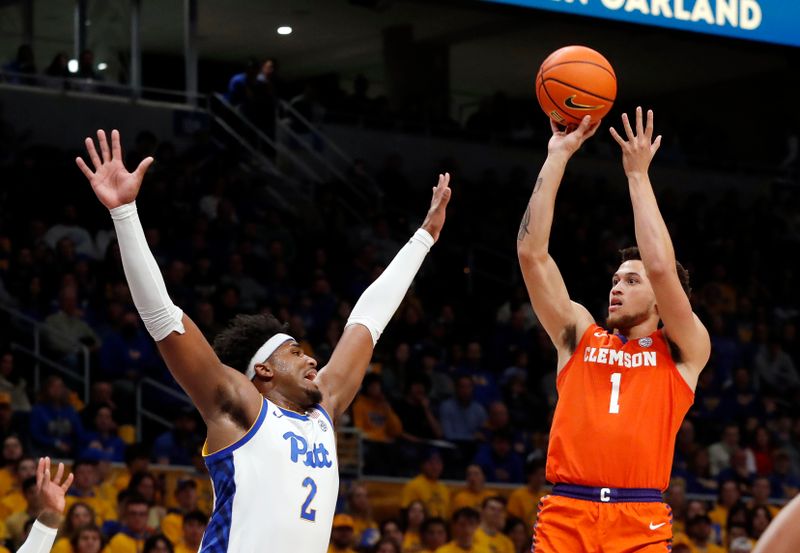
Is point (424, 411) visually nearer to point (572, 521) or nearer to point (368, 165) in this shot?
point (368, 165)

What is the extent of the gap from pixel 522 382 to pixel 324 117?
6215mm

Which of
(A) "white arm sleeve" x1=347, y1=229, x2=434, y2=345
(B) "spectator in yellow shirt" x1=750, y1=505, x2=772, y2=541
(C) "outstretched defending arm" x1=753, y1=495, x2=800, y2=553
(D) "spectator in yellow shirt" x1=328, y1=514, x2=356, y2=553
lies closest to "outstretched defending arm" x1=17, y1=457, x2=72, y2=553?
(A) "white arm sleeve" x1=347, y1=229, x2=434, y2=345

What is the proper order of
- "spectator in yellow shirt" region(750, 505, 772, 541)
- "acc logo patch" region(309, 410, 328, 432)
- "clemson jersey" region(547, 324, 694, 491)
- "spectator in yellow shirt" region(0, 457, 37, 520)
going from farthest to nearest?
1. "spectator in yellow shirt" region(750, 505, 772, 541)
2. "spectator in yellow shirt" region(0, 457, 37, 520)
3. "clemson jersey" region(547, 324, 694, 491)
4. "acc logo patch" region(309, 410, 328, 432)

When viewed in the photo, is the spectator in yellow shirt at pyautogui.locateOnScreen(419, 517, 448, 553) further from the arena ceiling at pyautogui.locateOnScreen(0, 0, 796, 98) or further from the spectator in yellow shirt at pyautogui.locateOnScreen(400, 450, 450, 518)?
the arena ceiling at pyautogui.locateOnScreen(0, 0, 796, 98)

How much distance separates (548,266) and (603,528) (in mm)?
1168

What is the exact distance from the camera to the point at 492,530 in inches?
474

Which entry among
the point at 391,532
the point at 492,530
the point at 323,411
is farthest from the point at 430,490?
Result: the point at 323,411

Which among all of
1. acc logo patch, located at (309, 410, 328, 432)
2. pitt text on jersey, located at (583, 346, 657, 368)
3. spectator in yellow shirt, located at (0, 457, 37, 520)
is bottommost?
spectator in yellow shirt, located at (0, 457, 37, 520)

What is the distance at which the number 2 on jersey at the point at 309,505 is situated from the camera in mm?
4836

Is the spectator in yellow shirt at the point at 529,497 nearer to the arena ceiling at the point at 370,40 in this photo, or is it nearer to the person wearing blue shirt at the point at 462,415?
the person wearing blue shirt at the point at 462,415

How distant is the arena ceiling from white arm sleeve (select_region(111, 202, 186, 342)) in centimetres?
1339

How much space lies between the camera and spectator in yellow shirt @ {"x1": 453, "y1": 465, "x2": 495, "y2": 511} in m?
12.7

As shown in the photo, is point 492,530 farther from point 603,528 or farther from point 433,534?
point 603,528

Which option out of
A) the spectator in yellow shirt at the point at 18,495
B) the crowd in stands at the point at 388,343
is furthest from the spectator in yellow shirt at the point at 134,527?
the spectator in yellow shirt at the point at 18,495
